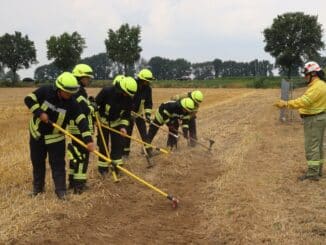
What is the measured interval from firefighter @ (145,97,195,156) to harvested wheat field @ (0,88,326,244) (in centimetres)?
84

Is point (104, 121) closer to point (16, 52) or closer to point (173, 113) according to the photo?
point (173, 113)

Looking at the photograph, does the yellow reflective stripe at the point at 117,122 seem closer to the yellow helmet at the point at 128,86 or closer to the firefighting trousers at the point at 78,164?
the yellow helmet at the point at 128,86

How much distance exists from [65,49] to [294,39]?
91.8 feet

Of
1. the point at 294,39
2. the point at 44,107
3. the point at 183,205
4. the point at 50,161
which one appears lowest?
the point at 183,205

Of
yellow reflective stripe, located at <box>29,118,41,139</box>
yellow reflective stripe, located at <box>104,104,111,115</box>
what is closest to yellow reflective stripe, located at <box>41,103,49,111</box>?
yellow reflective stripe, located at <box>29,118,41,139</box>

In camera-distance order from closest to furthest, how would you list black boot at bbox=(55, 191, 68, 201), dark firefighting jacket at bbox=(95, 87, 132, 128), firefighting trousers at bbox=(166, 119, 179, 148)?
black boot at bbox=(55, 191, 68, 201) → dark firefighting jacket at bbox=(95, 87, 132, 128) → firefighting trousers at bbox=(166, 119, 179, 148)

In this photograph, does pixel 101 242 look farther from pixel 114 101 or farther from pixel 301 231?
pixel 114 101

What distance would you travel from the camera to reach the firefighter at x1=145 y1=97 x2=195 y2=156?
11.9 meters

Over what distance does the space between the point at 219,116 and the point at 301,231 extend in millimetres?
15159

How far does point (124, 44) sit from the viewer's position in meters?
64.6

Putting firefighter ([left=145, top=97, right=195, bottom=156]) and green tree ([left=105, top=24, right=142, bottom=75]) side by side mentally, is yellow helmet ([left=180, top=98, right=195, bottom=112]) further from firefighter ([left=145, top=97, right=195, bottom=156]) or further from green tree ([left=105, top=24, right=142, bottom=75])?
green tree ([left=105, top=24, right=142, bottom=75])

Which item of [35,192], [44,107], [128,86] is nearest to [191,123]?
[128,86]

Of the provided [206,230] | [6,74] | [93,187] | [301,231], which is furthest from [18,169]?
[6,74]

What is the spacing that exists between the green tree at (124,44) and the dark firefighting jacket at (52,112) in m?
57.6
